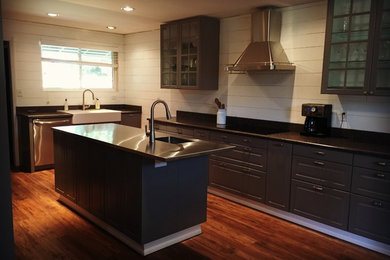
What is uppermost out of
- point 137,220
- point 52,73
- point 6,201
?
point 52,73

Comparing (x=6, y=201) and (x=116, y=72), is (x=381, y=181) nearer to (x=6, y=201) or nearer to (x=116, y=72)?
(x=6, y=201)

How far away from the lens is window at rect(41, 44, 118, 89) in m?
5.59

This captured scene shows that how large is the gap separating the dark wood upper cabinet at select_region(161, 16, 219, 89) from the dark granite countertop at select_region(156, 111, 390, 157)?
26.3 inches

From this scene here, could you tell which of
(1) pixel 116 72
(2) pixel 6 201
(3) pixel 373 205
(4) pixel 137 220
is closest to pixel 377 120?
(3) pixel 373 205

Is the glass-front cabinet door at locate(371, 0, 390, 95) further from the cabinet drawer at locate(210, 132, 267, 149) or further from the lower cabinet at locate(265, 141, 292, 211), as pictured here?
the cabinet drawer at locate(210, 132, 267, 149)

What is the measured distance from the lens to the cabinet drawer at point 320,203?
3.05m

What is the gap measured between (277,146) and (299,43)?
1281mm

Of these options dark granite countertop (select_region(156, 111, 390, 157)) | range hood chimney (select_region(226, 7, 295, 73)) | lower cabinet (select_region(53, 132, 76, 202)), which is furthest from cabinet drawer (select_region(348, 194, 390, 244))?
lower cabinet (select_region(53, 132, 76, 202))

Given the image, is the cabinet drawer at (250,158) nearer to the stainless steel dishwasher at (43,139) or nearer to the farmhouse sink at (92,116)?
the farmhouse sink at (92,116)

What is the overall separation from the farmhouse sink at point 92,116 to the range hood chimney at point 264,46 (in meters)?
2.61

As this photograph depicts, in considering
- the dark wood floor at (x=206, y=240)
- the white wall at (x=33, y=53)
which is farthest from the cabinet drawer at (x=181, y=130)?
the white wall at (x=33, y=53)

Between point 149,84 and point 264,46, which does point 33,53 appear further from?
point 264,46

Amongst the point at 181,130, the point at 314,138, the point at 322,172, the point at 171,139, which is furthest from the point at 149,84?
the point at 322,172

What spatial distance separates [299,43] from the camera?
12.6 ft
